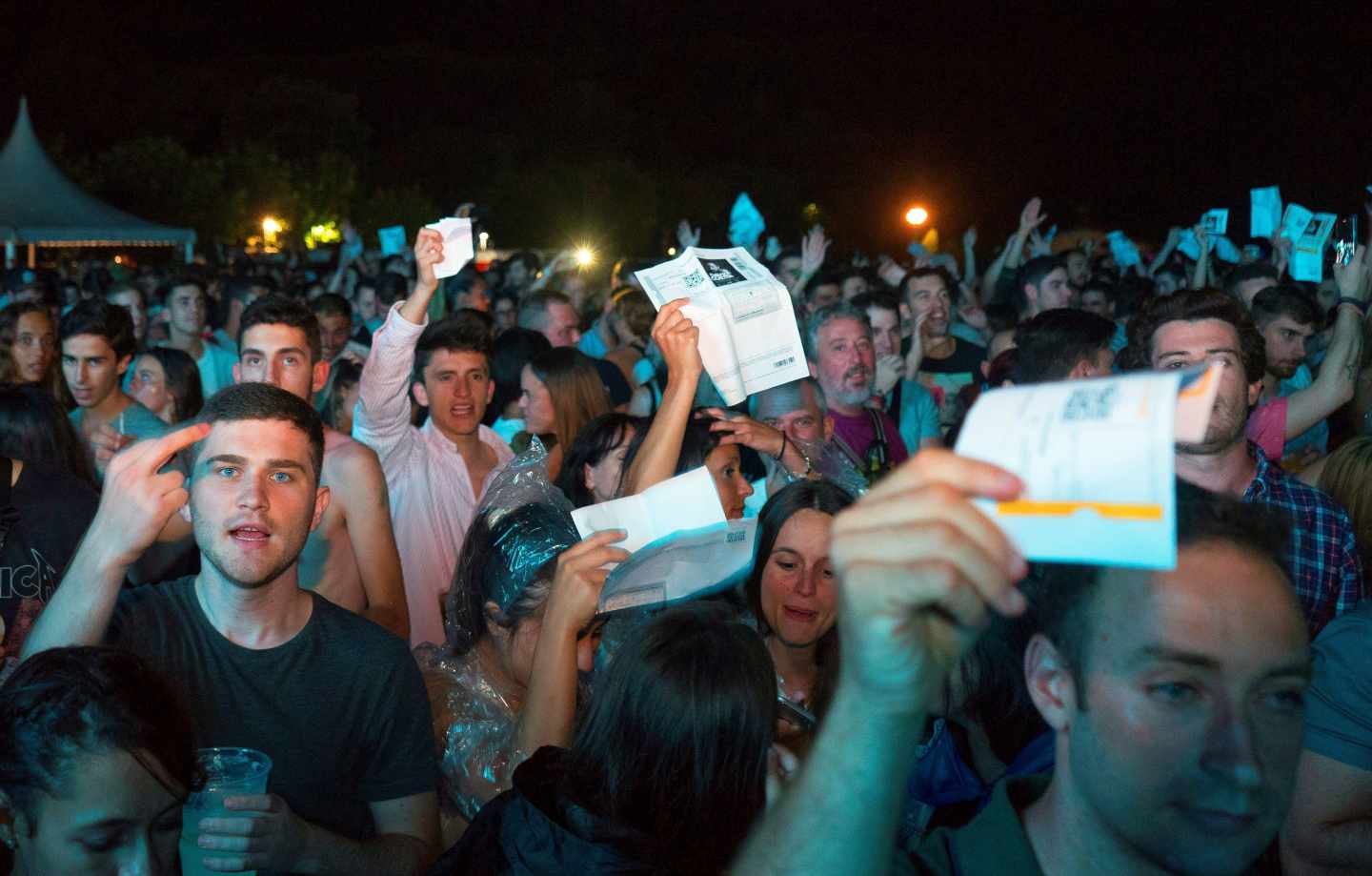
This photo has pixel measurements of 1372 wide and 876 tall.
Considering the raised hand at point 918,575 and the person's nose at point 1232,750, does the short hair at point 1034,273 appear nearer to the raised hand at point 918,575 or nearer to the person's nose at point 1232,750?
the person's nose at point 1232,750

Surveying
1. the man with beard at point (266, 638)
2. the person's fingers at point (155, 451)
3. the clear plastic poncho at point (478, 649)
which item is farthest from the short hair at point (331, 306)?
the person's fingers at point (155, 451)

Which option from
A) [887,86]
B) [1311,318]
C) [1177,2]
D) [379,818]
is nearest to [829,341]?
[1311,318]

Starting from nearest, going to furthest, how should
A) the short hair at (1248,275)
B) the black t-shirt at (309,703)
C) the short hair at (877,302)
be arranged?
the black t-shirt at (309,703), the short hair at (877,302), the short hair at (1248,275)

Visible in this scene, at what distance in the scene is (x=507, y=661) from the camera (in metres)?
3.70

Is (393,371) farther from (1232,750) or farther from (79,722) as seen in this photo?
(1232,750)

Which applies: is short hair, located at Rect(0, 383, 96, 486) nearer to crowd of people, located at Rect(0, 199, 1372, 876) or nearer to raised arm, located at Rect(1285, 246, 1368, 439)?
crowd of people, located at Rect(0, 199, 1372, 876)

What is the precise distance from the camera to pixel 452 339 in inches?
223

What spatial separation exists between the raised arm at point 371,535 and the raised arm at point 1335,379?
139 inches

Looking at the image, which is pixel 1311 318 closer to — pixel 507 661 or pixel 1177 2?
pixel 507 661

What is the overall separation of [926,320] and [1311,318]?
2.35 metres

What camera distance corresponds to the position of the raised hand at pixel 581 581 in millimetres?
3203

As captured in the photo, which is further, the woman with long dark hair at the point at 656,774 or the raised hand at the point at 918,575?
the woman with long dark hair at the point at 656,774

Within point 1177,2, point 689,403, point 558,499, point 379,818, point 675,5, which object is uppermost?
point 675,5

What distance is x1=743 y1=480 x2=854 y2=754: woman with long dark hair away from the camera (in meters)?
3.77
